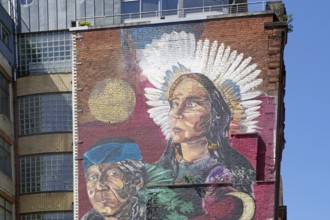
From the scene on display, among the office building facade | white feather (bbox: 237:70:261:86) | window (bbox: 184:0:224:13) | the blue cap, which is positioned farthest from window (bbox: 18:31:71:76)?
white feather (bbox: 237:70:261:86)

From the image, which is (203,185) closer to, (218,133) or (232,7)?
(218,133)

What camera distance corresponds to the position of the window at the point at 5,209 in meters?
42.9

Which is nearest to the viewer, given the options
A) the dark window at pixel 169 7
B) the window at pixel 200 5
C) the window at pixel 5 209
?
the window at pixel 5 209

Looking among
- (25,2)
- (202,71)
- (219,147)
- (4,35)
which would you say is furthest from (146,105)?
(25,2)

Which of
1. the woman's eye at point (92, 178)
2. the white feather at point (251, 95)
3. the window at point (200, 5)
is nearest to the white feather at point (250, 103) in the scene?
the white feather at point (251, 95)

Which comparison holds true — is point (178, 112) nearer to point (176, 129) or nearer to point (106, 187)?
point (176, 129)

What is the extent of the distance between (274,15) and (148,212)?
11.9 meters

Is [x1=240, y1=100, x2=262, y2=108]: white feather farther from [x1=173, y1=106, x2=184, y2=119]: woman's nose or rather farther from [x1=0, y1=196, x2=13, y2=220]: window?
[x1=0, y1=196, x2=13, y2=220]: window

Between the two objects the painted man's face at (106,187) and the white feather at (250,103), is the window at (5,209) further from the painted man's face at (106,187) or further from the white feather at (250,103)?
the white feather at (250,103)

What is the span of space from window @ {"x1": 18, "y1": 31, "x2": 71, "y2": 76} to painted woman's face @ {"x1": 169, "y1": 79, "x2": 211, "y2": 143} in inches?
287

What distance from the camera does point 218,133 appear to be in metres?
40.9

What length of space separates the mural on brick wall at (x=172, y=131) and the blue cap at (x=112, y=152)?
2.0 inches

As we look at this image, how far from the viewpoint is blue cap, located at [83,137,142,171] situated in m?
41.8

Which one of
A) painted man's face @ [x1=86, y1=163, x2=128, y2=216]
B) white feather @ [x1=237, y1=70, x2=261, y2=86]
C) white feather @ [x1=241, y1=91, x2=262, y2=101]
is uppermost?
white feather @ [x1=237, y1=70, x2=261, y2=86]
